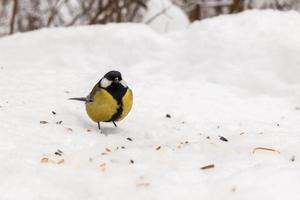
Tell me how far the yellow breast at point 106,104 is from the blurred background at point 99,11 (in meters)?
4.02

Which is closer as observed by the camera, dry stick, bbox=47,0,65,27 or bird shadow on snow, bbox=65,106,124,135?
bird shadow on snow, bbox=65,106,124,135

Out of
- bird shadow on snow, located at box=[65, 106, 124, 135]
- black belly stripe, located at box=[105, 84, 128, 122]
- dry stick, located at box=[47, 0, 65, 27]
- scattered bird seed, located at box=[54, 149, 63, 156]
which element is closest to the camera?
scattered bird seed, located at box=[54, 149, 63, 156]

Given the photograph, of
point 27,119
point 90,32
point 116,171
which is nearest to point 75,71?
point 90,32

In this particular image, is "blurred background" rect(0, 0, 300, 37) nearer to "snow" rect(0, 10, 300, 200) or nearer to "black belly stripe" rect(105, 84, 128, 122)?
"snow" rect(0, 10, 300, 200)

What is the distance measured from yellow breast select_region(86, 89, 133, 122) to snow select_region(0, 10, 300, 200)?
0.16 metres

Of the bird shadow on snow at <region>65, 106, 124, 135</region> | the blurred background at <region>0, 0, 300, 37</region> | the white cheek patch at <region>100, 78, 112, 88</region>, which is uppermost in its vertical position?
the white cheek patch at <region>100, 78, 112, 88</region>

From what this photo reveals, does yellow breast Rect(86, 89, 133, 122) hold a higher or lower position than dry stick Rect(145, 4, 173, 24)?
higher

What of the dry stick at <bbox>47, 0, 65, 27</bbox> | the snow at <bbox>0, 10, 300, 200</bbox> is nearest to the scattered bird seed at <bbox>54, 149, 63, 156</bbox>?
the snow at <bbox>0, 10, 300, 200</bbox>

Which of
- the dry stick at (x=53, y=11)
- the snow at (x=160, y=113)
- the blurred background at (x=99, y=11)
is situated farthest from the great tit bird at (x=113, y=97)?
the dry stick at (x=53, y=11)

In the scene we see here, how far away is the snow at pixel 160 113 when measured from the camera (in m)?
3.08

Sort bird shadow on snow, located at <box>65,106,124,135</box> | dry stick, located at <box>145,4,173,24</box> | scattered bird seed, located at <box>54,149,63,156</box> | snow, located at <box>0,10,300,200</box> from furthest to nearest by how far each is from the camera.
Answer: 1. dry stick, located at <box>145,4,173,24</box>
2. bird shadow on snow, located at <box>65,106,124,135</box>
3. scattered bird seed, located at <box>54,149,63,156</box>
4. snow, located at <box>0,10,300,200</box>

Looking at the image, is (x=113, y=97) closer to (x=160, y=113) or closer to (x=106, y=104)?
(x=106, y=104)

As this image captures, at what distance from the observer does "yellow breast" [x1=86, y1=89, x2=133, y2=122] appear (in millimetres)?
4348

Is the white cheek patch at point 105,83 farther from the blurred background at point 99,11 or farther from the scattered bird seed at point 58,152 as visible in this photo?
the blurred background at point 99,11
